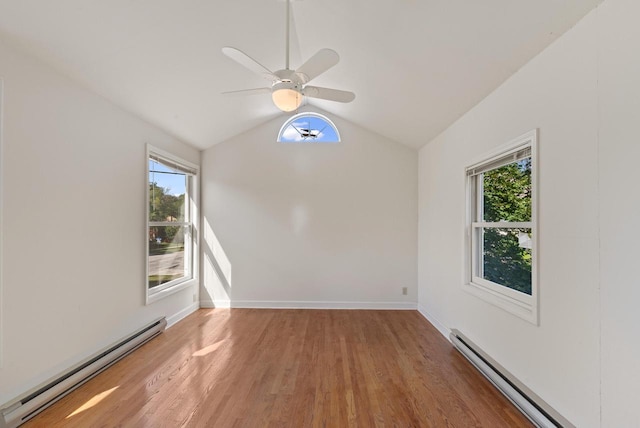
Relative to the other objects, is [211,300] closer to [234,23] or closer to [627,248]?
[234,23]

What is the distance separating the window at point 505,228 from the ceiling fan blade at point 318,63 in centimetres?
149

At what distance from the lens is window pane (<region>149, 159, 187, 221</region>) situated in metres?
3.41

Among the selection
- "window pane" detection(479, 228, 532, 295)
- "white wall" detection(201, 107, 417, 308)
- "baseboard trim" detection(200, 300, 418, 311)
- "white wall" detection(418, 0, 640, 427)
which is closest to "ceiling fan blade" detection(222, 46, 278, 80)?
"white wall" detection(418, 0, 640, 427)

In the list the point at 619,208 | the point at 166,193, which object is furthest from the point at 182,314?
the point at 619,208

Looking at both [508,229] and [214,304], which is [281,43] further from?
[214,304]

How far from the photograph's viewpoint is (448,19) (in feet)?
6.16

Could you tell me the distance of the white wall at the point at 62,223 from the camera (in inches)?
74.2

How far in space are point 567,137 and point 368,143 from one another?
2.91 metres

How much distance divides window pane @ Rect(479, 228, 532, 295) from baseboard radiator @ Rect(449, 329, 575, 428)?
667mm

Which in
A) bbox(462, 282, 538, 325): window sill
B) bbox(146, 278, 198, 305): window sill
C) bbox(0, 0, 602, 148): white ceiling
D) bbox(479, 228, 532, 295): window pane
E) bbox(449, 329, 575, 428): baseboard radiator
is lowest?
bbox(449, 329, 575, 428): baseboard radiator

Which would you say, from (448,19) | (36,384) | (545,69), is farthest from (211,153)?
(545,69)

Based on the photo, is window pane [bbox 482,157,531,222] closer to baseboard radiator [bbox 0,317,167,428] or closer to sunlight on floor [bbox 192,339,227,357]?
sunlight on floor [bbox 192,339,227,357]

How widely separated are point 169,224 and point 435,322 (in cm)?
375

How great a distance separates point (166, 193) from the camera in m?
3.71
